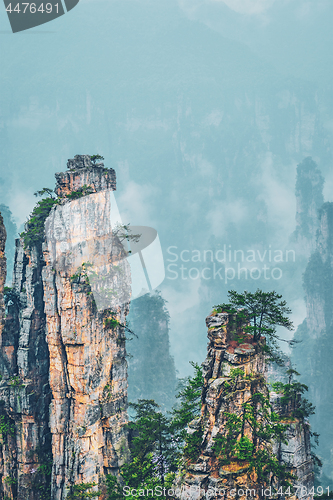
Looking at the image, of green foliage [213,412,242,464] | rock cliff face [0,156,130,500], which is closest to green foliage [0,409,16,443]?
rock cliff face [0,156,130,500]

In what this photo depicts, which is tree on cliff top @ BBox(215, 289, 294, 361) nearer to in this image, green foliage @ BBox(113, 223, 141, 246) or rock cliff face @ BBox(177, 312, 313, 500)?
rock cliff face @ BBox(177, 312, 313, 500)

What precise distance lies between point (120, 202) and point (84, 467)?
411 feet

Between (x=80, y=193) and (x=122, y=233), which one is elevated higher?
(x=80, y=193)

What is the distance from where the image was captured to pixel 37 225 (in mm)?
25906

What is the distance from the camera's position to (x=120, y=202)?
477 ft

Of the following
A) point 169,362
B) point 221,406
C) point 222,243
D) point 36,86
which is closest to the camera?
point 221,406

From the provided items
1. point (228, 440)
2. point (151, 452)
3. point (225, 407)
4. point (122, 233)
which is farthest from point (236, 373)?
point (122, 233)

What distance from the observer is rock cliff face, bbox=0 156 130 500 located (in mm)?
23969

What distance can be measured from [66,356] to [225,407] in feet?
34.8

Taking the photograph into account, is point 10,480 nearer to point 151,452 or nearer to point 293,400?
point 151,452

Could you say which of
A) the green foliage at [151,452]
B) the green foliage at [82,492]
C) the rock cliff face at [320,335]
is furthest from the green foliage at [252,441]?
the rock cliff face at [320,335]

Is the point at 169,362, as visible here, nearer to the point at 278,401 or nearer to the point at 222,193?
the point at 278,401

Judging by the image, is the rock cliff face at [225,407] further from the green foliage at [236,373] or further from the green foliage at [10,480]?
the green foliage at [10,480]

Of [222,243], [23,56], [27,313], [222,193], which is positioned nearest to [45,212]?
[27,313]
